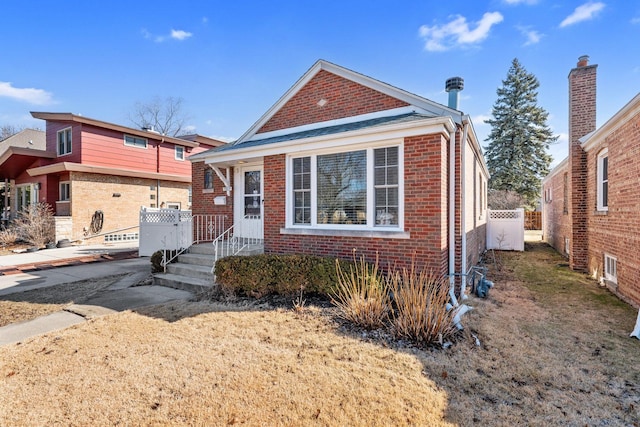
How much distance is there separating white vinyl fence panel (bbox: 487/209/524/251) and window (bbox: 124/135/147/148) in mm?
18825

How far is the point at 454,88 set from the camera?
8.12m

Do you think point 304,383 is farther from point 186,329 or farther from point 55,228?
point 55,228

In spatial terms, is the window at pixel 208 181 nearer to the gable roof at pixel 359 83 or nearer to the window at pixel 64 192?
the gable roof at pixel 359 83

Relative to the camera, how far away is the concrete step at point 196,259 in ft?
26.3

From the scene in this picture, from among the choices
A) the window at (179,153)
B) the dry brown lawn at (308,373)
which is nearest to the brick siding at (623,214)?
the dry brown lawn at (308,373)

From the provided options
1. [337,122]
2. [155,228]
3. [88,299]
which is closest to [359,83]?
[337,122]

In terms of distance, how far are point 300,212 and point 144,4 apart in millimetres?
7741

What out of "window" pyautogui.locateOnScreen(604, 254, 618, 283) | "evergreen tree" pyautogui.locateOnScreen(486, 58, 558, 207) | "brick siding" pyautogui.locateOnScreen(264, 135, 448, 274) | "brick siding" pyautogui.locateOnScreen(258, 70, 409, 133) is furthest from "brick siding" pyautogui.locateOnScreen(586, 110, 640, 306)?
"evergreen tree" pyautogui.locateOnScreen(486, 58, 558, 207)

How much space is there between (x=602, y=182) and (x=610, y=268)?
2221 mm

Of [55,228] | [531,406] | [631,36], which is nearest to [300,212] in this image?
[531,406]

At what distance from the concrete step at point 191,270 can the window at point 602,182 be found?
32.4 ft

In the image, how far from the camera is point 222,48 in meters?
11.9

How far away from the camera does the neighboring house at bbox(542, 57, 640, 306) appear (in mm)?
6188

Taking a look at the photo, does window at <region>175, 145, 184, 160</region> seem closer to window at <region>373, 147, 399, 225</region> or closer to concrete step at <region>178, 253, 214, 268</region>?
concrete step at <region>178, 253, 214, 268</region>
